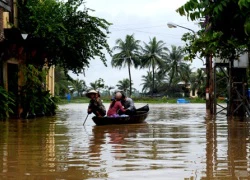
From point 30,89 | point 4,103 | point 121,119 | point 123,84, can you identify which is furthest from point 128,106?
point 123,84

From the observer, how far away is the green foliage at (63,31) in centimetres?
2708

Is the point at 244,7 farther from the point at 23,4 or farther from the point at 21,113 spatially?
the point at 23,4

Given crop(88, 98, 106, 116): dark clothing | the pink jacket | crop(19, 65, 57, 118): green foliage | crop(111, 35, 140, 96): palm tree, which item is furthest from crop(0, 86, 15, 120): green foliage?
crop(111, 35, 140, 96): palm tree

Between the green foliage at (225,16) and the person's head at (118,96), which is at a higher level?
the green foliage at (225,16)

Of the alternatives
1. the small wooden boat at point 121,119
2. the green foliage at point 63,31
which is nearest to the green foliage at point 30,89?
the green foliage at point 63,31

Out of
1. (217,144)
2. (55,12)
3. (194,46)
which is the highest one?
(55,12)

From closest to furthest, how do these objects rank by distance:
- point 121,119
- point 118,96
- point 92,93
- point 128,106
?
1. point 92,93
2. point 121,119
3. point 118,96
4. point 128,106

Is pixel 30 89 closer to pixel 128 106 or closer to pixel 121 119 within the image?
pixel 128 106

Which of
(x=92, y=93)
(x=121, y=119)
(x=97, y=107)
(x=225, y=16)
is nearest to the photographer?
(x=225, y=16)

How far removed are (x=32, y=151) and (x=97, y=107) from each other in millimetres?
9995

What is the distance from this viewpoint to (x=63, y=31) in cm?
2794

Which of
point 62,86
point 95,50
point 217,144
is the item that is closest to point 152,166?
point 217,144

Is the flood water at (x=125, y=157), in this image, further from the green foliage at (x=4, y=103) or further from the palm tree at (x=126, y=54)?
the palm tree at (x=126, y=54)

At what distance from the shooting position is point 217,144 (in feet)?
42.8
